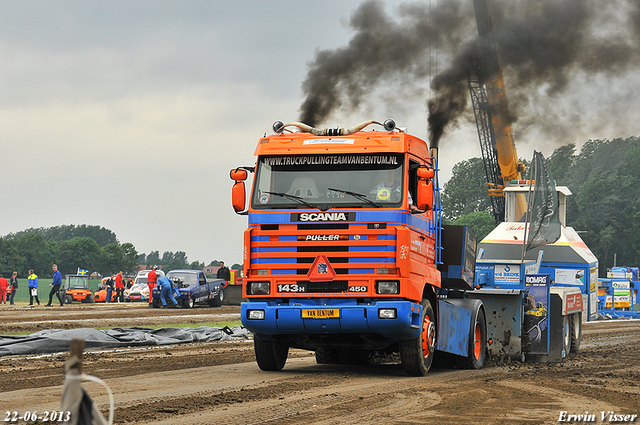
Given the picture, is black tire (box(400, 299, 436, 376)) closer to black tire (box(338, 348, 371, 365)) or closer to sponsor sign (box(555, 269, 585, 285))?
black tire (box(338, 348, 371, 365))

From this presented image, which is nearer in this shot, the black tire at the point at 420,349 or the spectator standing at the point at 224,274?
the black tire at the point at 420,349

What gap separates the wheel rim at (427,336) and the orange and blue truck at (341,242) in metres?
0.02

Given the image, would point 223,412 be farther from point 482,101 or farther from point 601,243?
point 601,243

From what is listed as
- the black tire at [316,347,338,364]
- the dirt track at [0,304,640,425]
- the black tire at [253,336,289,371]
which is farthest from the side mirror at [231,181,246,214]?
the black tire at [316,347,338,364]

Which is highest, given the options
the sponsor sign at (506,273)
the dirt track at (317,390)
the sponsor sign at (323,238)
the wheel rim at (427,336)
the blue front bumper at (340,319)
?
the sponsor sign at (323,238)

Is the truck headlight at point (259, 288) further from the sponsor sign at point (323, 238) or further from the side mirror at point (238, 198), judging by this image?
the side mirror at point (238, 198)

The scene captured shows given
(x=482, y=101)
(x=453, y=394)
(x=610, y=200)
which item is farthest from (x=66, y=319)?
(x=610, y=200)

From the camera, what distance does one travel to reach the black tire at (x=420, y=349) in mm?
11328

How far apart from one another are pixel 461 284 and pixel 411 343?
2289 mm

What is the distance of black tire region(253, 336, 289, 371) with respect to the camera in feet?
39.6

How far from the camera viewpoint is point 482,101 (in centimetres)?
2027

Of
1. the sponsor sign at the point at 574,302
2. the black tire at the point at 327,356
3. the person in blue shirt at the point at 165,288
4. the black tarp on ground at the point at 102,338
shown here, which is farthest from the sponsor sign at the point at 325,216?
the person in blue shirt at the point at 165,288

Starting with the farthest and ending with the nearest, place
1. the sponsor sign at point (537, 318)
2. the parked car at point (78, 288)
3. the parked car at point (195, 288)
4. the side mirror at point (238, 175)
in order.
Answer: the parked car at point (78, 288), the parked car at point (195, 288), the sponsor sign at point (537, 318), the side mirror at point (238, 175)

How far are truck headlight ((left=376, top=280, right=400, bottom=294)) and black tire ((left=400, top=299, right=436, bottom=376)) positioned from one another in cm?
78
